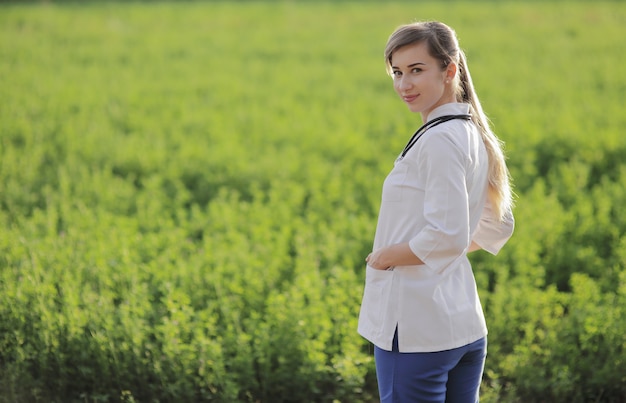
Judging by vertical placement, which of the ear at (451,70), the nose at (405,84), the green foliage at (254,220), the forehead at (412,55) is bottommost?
the green foliage at (254,220)

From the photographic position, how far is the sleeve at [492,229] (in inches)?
102

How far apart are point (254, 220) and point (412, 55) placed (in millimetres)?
4040

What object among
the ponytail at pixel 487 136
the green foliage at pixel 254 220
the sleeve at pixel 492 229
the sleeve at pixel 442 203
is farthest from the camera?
the green foliage at pixel 254 220

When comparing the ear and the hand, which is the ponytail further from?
the hand

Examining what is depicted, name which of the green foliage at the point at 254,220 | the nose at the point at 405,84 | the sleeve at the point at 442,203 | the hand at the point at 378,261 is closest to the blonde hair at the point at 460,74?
the nose at the point at 405,84

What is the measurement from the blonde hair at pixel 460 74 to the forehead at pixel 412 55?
0.01 metres

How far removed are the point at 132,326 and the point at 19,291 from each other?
0.74 m

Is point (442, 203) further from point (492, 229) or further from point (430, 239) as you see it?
point (492, 229)

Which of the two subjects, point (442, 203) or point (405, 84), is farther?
point (405, 84)

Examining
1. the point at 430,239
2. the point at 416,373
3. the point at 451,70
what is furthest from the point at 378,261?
the point at 451,70

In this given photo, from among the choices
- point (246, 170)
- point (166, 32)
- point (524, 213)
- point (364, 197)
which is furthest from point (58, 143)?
point (166, 32)

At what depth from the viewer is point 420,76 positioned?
2326 millimetres

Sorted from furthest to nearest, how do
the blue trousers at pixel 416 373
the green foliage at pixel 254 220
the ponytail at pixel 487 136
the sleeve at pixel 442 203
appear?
the green foliage at pixel 254 220 < the ponytail at pixel 487 136 < the blue trousers at pixel 416 373 < the sleeve at pixel 442 203

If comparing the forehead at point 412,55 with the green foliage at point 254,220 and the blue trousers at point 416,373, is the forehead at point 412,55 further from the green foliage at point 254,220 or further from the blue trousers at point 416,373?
the green foliage at point 254,220
